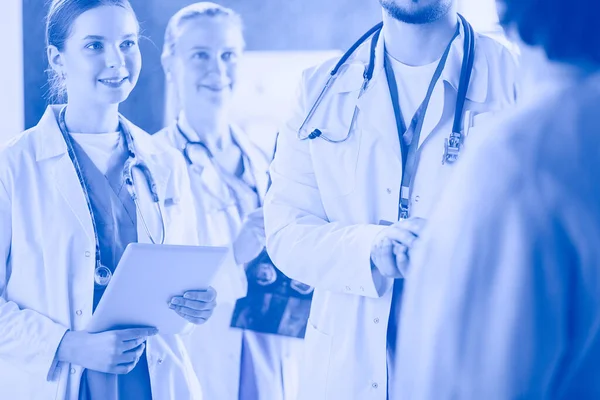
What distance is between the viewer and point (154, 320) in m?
1.69

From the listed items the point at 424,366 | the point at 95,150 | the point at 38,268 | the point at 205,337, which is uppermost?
the point at 95,150

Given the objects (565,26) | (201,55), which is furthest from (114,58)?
(565,26)

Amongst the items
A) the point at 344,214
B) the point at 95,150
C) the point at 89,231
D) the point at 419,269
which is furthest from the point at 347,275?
the point at 419,269

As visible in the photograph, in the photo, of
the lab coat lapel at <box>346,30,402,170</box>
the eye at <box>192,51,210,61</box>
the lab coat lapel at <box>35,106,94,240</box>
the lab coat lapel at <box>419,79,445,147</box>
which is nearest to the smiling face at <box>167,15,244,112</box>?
the eye at <box>192,51,210,61</box>

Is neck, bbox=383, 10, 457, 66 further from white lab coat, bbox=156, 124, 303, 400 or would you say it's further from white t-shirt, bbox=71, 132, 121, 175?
white lab coat, bbox=156, 124, 303, 400

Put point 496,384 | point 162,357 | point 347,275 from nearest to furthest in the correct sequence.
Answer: point 496,384 → point 347,275 → point 162,357

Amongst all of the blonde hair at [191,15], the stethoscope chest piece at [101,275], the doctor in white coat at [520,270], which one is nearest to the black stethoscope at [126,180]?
the stethoscope chest piece at [101,275]

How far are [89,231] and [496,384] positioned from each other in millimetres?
1293

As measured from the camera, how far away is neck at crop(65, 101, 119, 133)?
71.2 inches

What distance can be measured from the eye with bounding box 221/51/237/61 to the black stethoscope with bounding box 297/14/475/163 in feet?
3.06

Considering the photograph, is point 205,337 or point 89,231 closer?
point 89,231

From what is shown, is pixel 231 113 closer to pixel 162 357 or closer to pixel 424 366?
pixel 162 357

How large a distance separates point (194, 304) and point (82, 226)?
0.31 meters

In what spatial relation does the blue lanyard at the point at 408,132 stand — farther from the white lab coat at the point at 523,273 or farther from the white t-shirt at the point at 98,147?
the white lab coat at the point at 523,273
